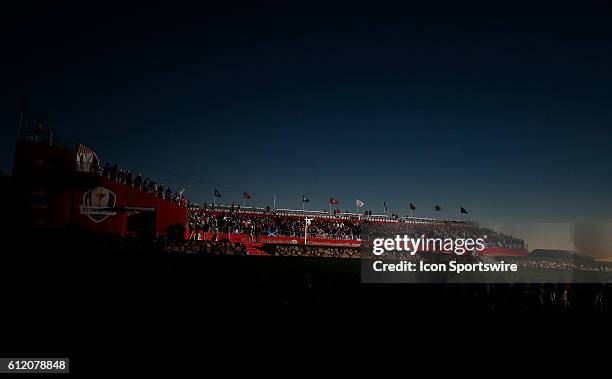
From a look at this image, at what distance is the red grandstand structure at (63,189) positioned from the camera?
780 inches

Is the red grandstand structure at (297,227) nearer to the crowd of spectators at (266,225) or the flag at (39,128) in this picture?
the crowd of spectators at (266,225)

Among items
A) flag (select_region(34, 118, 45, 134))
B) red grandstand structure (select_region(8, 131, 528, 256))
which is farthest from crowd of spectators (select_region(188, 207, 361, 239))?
flag (select_region(34, 118, 45, 134))

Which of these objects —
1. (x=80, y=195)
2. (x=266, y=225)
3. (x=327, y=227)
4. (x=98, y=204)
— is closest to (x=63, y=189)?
(x=80, y=195)

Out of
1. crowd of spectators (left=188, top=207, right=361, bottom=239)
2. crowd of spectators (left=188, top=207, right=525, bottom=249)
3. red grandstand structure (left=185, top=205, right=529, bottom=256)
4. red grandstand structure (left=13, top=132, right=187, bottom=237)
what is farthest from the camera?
crowd of spectators (left=188, top=207, right=525, bottom=249)

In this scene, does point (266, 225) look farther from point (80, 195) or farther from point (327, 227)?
point (80, 195)

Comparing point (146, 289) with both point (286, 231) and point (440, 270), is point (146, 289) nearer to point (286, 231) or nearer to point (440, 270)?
point (440, 270)

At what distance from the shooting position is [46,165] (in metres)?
20.2

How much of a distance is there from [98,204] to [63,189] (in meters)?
2.23

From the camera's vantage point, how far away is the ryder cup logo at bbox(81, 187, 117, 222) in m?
21.5

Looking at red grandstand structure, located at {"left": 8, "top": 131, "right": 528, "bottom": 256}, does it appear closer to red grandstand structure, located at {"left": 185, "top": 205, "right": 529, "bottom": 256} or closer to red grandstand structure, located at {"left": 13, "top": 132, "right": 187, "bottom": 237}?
red grandstand structure, located at {"left": 13, "top": 132, "right": 187, "bottom": 237}

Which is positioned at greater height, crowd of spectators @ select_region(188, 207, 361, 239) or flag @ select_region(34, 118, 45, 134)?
flag @ select_region(34, 118, 45, 134)

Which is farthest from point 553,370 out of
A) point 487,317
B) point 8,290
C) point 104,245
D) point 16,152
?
point 16,152

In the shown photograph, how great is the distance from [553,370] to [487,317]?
3928mm

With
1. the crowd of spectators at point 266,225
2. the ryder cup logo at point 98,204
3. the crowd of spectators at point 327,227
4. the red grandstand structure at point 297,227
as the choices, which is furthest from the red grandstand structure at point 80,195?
the crowd of spectators at point 327,227
